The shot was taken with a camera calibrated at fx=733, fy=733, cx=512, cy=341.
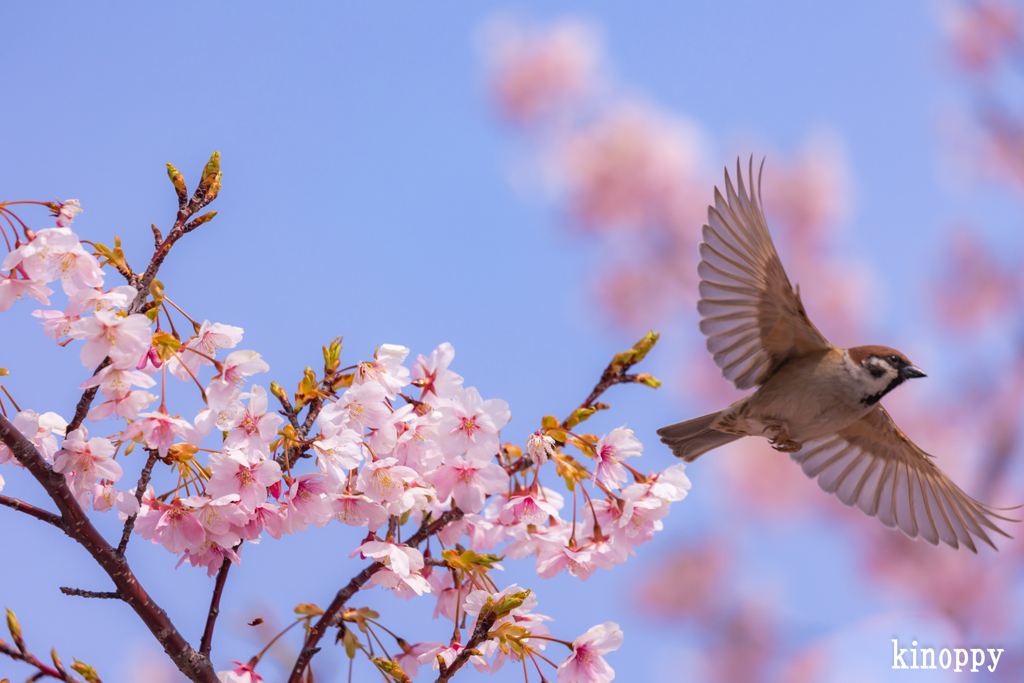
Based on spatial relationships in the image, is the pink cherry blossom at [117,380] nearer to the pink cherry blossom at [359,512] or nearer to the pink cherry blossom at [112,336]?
the pink cherry blossom at [112,336]

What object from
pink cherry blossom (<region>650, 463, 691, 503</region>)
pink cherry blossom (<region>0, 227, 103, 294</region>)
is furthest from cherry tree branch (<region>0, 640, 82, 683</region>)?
pink cherry blossom (<region>650, 463, 691, 503</region>)

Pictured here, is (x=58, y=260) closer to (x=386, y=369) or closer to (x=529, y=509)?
(x=386, y=369)

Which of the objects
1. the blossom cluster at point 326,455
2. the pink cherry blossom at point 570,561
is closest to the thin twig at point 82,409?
the blossom cluster at point 326,455

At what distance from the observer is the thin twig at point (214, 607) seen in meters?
1.32

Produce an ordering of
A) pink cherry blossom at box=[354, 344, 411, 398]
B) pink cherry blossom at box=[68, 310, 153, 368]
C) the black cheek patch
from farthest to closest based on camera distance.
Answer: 1. the black cheek patch
2. pink cherry blossom at box=[354, 344, 411, 398]
3. pink cherry blossom at box=[68, 310, 153, 368]

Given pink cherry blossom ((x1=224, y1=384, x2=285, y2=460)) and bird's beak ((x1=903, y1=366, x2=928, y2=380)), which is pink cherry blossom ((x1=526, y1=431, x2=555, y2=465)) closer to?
pink cherry blossom ((x1=224, y1=384, x2=285, y2=460))

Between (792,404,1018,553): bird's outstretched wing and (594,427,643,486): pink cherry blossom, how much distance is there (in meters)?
1.47

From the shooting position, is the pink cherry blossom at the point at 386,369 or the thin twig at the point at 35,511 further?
the pink cherry blossom at the point at 386,369

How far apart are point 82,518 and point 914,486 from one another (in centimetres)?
267

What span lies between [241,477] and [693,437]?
152 cm

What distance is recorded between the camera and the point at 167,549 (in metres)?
1.34

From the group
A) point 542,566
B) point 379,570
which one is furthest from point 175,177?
point 542,566

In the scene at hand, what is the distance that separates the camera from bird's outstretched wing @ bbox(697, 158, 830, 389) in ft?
7.16

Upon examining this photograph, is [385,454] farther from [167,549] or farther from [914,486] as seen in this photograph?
[914,486]
